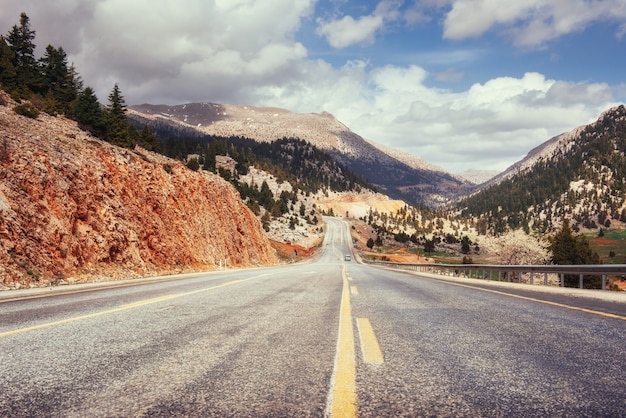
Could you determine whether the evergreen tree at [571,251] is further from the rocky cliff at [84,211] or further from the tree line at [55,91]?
the tree line at [55,91]

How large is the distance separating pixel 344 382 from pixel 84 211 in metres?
24.5

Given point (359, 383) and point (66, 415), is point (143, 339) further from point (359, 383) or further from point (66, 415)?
point (359, 383)

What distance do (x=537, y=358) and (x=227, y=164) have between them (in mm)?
160071

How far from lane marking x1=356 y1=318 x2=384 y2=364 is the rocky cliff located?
15.8 metres

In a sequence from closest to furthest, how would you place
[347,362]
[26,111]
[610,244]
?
[347,362]
[26,111]
[610,244]

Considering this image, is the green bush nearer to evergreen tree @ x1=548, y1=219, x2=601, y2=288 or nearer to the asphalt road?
the asphalt road

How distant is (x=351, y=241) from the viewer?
473ft

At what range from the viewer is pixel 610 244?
500 feet

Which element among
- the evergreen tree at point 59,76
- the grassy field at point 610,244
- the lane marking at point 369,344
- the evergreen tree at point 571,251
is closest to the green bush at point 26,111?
the evergreen tree at point 59,76

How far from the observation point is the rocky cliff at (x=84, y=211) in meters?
18.1

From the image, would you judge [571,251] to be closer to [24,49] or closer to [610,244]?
[24,49]

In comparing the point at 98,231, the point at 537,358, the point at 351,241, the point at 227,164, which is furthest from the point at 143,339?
the point at 227,164

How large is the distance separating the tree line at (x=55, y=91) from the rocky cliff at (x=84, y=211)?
243cm

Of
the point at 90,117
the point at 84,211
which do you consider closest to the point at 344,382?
the point at 84,211
